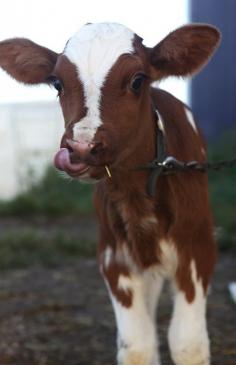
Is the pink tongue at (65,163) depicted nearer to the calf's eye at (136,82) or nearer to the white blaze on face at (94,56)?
the white blaze on face at (94,56)

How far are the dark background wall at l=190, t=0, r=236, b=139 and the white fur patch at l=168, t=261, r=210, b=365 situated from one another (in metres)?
7.99

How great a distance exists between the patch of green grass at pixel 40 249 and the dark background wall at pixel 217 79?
4358 millimetres

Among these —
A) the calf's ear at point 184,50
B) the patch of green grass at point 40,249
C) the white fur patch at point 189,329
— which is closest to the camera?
the calf's ear at point 184,50

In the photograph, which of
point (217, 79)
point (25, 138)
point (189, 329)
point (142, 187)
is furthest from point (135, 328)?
point (217, 79)

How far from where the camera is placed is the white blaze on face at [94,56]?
4254 millimetres

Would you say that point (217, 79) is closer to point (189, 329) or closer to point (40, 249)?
point (40, 249)

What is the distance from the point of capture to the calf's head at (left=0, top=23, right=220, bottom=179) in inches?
167

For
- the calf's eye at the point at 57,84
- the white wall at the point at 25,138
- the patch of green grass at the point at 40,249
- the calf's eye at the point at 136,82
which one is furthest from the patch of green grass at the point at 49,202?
the calf's eye at the point at 136,82

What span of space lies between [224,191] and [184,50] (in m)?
6.09

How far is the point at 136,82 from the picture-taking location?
15.0ft

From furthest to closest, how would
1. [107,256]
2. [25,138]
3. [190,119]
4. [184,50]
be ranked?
[25,138]
[190,119]
[107,256]
[184,50]

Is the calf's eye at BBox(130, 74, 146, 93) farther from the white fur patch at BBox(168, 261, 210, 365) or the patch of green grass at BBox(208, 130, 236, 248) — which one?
the patch of green grass at BBox(208, 130, 236, 248)

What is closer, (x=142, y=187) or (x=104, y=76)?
(x=104, y=76)

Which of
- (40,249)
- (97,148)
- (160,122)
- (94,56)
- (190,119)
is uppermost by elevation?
(94,56)
